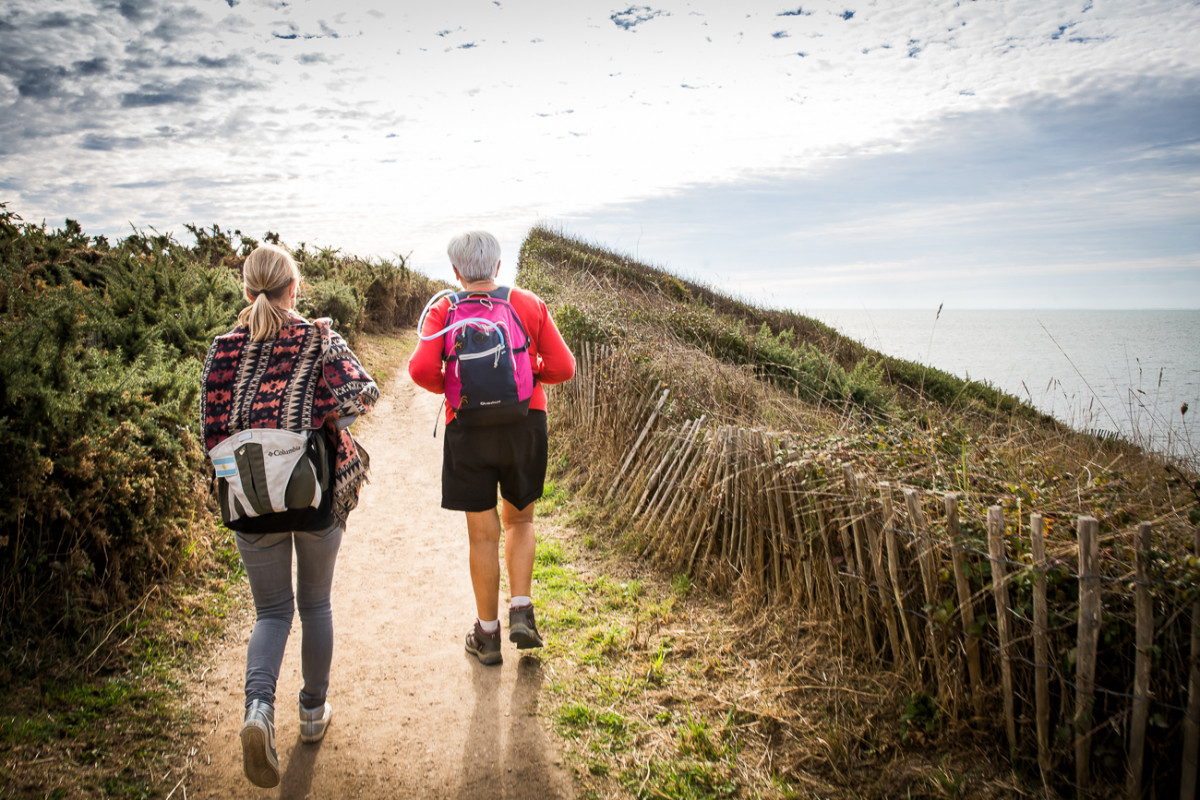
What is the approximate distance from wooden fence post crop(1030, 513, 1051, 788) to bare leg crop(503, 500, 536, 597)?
2108 mm

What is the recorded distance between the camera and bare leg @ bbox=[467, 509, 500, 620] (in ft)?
10.4

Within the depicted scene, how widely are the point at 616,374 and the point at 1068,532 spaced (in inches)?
156

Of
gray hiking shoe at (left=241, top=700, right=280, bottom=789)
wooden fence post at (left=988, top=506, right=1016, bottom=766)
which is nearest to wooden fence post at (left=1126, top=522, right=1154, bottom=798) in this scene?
wooden fence post at (left=988, top=506, right=1016, bottom=766)

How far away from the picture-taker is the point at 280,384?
2.41 meters

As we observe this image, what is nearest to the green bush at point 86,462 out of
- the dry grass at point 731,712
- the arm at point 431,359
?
the arm at point 431,359

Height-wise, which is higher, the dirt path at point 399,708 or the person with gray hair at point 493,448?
the person with gray hair at point 493,448

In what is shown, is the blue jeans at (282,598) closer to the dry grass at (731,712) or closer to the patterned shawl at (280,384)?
the patterned shawl at (280,384)

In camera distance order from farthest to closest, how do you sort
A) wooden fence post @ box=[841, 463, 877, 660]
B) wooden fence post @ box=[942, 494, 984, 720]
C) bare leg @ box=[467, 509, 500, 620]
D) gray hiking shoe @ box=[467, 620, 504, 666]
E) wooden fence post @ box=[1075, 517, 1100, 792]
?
gray hiking shoe @ box=[467, 620, 504, 666], bare leg @ box=[467, 509, 500, 620], wooden fence post @ box=[841, 463, 877, 660], wooden fence post @ box=[942, 494, 984, 720], wooden fence post @ box=[1075, 517, 1100, 792]

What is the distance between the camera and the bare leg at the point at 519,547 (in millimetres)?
3244

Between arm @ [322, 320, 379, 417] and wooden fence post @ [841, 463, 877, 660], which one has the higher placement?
arm @ [322, 320, 379, 417]

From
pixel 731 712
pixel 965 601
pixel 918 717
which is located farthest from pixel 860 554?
pixel 731 712

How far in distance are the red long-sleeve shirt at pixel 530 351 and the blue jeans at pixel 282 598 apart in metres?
0.76

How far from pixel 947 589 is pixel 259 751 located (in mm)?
2709

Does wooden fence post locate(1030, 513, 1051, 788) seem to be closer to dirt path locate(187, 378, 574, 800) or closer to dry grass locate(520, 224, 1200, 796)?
dry grass locate(520, 224, 1200, 796)
